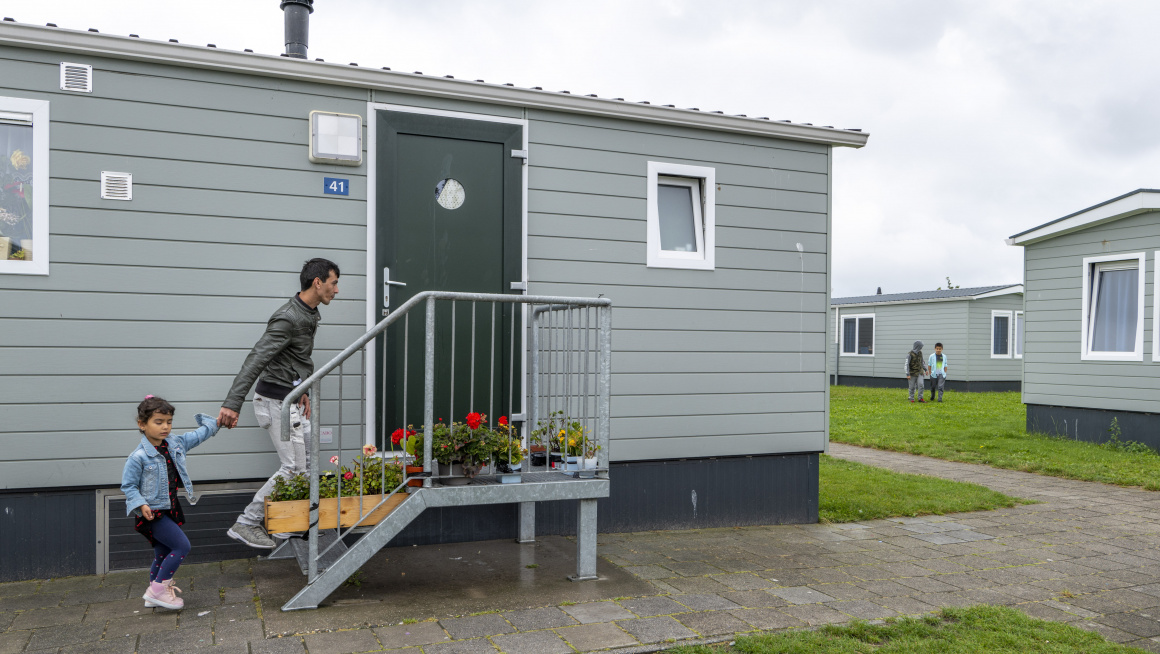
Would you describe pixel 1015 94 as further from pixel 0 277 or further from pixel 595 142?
pixel 0 277

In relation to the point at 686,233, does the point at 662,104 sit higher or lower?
higher

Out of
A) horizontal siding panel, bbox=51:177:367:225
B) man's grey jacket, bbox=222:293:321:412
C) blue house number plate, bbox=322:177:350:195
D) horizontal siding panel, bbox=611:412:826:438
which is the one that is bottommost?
horizontal siding panel, bbox=611:412:826:438

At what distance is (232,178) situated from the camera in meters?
5.12

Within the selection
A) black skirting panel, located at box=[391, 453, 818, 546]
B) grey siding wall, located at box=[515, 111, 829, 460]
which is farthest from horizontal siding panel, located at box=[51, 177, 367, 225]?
black skirting panel, located at box=[391, 453, 818, 546]

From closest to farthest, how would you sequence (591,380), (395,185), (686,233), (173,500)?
(173,500) < (395,185) < (591,380) < (686,233)

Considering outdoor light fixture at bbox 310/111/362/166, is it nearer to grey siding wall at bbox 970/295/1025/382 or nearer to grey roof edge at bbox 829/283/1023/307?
grey roof edge at bbox 829/283/1023/307

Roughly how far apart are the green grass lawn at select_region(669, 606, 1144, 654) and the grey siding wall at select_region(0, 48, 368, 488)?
324cm

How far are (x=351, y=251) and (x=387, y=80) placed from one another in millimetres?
1159

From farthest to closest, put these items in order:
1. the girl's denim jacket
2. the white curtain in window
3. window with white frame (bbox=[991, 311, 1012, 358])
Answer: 1. window with white frame (bbox=[991, 311, 1012, 358])
2. the white curtain in window
3. the girl's denim jacket

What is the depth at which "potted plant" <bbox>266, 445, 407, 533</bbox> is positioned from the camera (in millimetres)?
4262

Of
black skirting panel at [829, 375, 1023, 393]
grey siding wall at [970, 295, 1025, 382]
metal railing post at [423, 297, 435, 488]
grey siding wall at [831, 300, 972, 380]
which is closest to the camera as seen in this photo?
metal railing post at [423, 297, 435, 488]

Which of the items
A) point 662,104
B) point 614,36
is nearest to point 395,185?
point 662,104

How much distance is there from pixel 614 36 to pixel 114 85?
676cm

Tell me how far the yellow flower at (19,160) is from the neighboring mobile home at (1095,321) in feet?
39.6
